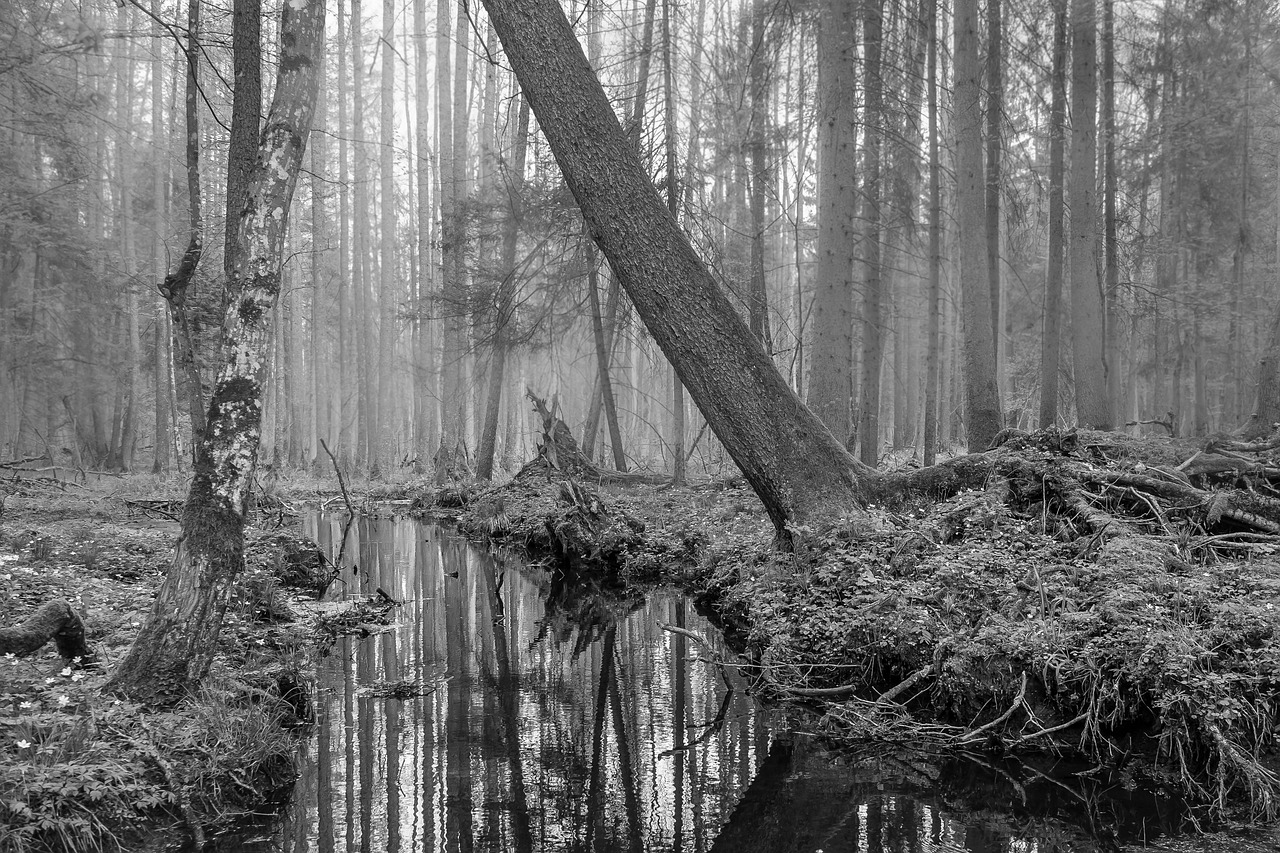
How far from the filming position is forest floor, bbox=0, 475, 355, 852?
3.76 meters

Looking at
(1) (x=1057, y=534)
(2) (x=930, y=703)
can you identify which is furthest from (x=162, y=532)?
(1) (x=1057, y=534)

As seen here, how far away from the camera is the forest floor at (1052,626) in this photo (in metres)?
4.55

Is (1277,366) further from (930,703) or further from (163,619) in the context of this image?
(163,619)

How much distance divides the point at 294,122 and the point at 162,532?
297 inches

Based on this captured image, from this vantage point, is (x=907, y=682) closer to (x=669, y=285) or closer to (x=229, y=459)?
(x=669, y=285)

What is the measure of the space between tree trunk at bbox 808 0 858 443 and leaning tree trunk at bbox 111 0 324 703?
7001 mm

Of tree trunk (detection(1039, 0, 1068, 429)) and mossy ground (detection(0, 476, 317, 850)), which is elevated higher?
tree trunk (detection(1039, 0, 1068, 429))

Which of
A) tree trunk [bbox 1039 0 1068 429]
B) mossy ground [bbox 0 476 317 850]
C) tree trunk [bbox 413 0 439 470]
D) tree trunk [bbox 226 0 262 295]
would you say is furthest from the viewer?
tree trunk [bbox 413 0 439 470]

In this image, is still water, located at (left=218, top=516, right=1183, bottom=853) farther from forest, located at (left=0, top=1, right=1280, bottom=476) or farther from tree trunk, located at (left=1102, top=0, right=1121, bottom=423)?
tree trunk, located at (left=1102, top=0, right=1121, bottom=423)

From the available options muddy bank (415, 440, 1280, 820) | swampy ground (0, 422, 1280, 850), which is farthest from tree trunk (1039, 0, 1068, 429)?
muddy bank (415, 440, 1280, 820)

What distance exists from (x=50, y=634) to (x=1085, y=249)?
13.0m

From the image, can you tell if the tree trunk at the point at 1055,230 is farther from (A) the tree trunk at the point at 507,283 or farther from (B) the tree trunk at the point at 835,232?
(A) the tree trunk at the point at 507,283

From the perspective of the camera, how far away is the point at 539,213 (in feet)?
52.0

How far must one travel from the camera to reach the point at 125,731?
4.29 m
